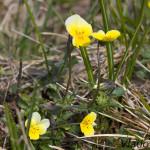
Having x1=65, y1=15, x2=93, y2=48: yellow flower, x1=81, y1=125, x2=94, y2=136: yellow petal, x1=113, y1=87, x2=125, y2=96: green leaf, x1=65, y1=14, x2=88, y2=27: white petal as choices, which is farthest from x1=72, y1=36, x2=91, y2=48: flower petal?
x1=81, y1=125, x2=94, y2=136: yellow petal

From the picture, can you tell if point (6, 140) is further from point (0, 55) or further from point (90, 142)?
point (0, 55)

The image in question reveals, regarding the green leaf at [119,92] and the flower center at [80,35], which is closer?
the flower center at [80,35]

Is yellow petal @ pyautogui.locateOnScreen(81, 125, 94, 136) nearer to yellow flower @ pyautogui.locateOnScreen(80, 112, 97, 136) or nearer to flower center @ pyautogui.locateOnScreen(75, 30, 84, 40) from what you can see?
yellow flower @ pyautogui.locateOnScreen(80, 112, 97, 136)

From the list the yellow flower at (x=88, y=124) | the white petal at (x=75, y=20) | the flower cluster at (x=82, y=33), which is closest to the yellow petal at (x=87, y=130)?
the yellow flower at (x=88, y=124)

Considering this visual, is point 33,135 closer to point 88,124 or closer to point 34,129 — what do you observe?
point 34,129

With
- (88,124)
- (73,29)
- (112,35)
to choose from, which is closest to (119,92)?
(88,124)

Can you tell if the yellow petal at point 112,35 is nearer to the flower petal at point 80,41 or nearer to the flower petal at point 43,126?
the flower petal at point 80,41

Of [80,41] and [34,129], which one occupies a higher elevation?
[80,41]

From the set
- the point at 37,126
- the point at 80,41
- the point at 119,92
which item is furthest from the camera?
the point at 119,92

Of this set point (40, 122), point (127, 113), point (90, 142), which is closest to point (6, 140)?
point (40, 122)
